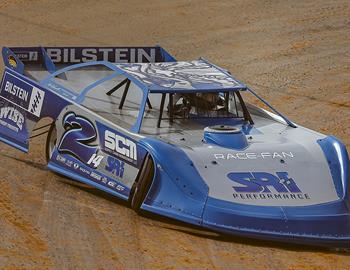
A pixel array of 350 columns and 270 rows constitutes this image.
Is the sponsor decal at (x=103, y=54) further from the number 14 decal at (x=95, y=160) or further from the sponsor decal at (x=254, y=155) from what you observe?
the sponsor decal at (x=254, y=155)

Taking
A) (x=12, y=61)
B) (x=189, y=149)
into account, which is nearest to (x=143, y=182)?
(x=189, y=149)

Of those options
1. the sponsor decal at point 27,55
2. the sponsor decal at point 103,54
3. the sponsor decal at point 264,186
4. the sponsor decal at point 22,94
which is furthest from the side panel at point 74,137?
the sponsor decal at point 103,54

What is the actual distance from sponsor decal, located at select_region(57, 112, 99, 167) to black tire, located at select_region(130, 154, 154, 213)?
2.64ft

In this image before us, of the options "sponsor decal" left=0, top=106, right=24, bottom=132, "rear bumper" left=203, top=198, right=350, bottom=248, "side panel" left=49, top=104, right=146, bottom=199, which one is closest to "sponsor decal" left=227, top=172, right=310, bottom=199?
"rear bumper" left=203, top=198, right=350, bottom=248

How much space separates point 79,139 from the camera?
10875mm

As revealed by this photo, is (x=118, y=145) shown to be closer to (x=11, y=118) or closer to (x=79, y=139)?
(x=79, y=139)

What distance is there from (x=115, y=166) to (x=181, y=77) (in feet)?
4.75

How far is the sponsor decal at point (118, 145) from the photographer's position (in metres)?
10.1

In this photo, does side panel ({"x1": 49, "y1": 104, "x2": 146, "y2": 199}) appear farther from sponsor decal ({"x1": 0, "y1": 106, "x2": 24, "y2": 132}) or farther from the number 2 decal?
sponsor decal ({"x1": 0, "y1": 106, "x2": 24, "y2": 132})

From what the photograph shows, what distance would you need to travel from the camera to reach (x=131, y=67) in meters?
11.5

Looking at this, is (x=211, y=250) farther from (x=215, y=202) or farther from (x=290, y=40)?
(x=290, y=40)

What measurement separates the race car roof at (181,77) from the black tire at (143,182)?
1022 millimetres

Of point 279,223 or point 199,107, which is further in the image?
point 199,107

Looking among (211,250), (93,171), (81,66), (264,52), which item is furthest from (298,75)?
(211,250)
